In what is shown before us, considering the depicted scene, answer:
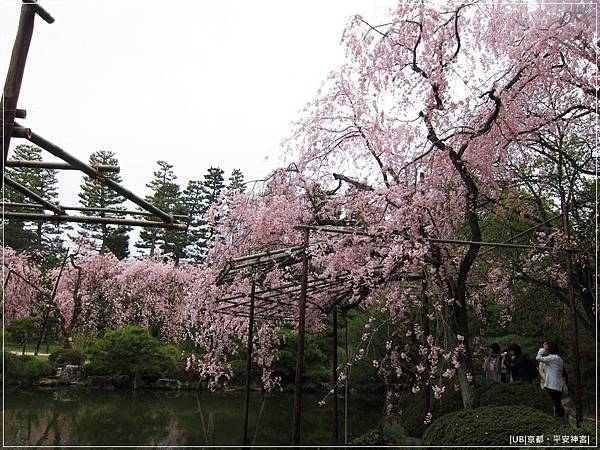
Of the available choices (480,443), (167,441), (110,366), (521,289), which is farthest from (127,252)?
(480,443)

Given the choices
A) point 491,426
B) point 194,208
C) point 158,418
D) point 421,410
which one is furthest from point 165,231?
point 491,426

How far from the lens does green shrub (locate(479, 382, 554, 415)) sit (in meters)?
6.63

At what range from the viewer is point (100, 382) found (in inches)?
630

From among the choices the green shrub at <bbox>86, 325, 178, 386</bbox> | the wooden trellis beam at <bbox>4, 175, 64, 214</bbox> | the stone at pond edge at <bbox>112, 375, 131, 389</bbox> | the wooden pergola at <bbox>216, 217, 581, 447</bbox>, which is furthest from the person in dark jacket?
the stone at pond edge at <bbox>112, 375, 131, 389</bbox>

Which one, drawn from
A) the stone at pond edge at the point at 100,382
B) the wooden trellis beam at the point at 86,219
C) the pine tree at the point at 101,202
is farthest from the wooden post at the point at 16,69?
the pine tree at the point at 101,202

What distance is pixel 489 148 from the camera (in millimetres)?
6621

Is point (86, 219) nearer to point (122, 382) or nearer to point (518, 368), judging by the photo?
point (518, 368)

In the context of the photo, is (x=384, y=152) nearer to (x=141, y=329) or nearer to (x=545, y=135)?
(x=545, y=135)

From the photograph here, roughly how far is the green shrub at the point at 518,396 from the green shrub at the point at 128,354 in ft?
37.7

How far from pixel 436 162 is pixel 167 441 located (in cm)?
670

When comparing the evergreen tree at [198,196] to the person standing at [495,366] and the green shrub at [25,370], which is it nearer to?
the green shrub at [25,370]

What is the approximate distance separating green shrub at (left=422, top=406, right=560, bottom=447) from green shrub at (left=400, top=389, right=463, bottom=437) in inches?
93.4

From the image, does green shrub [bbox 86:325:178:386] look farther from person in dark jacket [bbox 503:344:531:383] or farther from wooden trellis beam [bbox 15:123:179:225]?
wooden trellis beam [bbox 15:123:179:225]

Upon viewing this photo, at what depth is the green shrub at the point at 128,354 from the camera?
15.7 meters
